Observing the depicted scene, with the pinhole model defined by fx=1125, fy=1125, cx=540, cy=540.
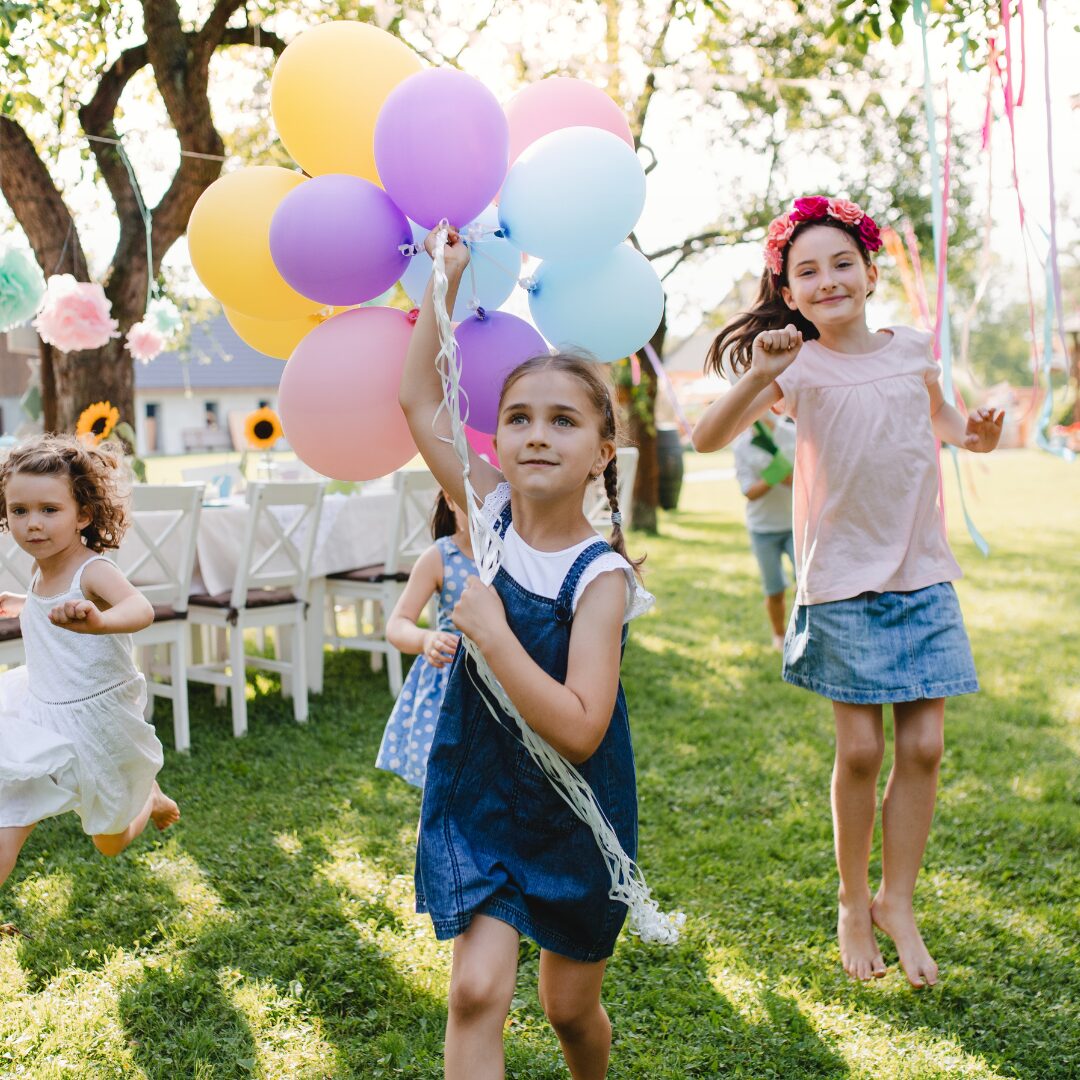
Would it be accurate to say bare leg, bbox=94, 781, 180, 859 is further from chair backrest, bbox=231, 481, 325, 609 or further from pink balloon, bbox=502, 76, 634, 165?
chair backrest, bbox=231, 481, 325, 609

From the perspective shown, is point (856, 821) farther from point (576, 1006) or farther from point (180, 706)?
point (180, 706)

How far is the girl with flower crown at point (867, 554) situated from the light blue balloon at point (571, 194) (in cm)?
61

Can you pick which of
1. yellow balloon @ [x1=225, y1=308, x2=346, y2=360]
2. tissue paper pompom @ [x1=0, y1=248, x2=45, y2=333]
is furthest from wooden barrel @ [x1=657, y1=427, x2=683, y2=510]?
yellow balloon @ [x1=225, y1=308, x2=346, y2=360]

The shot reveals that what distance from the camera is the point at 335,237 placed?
189cm

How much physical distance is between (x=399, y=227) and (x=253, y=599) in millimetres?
3217

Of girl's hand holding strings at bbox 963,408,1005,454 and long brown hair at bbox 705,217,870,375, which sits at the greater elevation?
long brown hair at bbox 705,217,870,375

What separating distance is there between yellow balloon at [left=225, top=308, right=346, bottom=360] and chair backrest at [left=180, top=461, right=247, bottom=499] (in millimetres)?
4153

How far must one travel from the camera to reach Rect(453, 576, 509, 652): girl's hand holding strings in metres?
1.56

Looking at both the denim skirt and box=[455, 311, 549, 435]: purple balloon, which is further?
the denim skirt

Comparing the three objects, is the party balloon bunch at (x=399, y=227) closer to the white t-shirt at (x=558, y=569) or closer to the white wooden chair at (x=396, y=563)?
the white t-shirt at (x=558, y=569)

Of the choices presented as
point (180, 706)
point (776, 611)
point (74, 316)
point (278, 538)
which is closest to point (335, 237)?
point (74, 316)

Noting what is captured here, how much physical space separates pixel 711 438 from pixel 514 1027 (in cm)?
133

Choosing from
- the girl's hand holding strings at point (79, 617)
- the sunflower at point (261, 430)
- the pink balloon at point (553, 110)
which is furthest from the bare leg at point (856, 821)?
the sunflower at point (261, 430)

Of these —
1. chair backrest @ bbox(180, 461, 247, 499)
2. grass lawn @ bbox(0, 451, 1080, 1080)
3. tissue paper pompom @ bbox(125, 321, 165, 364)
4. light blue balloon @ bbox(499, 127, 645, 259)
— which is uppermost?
tissue paper pompom @ bbox(125, 321, 165, 364)
